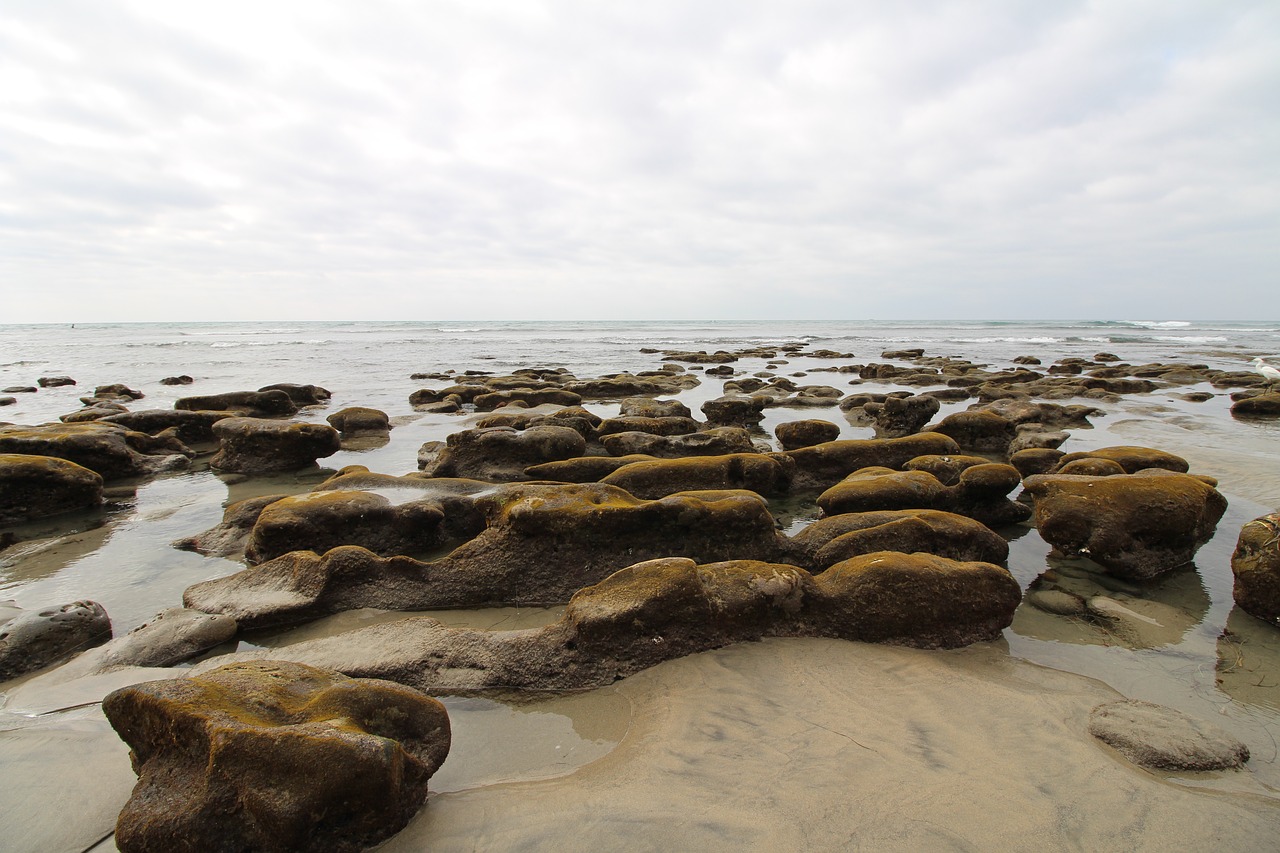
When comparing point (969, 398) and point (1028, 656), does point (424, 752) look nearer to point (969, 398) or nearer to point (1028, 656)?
point (1028, 656)

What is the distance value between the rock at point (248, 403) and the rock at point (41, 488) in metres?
6.57

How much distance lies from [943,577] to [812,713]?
5.79 ft

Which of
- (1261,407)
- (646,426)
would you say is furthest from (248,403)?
(1261,407)

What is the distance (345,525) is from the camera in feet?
21.7

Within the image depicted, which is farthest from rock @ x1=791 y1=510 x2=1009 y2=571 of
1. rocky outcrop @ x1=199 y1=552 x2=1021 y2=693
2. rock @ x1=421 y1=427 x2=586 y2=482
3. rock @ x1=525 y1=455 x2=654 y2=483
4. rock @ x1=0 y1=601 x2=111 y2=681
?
rock @ x1=0 y1=601 x2=111 y2=681

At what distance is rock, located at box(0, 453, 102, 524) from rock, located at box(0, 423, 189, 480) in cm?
119

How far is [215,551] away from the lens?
6859mm

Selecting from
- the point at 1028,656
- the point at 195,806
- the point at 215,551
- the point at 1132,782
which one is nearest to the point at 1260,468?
the point at 1028,656

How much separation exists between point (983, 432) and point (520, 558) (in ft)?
32.5

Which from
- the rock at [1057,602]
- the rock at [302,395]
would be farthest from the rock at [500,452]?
the rock at [302,395]

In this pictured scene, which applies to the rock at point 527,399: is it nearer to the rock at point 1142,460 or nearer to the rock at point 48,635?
the rock at point 1142,460

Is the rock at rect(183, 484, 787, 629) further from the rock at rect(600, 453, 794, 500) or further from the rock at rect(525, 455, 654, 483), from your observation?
the rock at rect(525, 455, 654, 483)

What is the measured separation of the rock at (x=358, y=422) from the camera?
14.4 m

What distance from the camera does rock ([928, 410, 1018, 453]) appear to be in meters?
11.8
